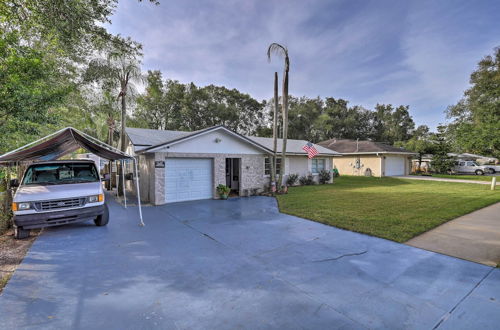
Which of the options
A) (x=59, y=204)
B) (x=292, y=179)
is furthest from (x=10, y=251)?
(x=292, y=179)

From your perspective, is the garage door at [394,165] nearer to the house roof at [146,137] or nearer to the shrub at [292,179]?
the shrub at [292,179]

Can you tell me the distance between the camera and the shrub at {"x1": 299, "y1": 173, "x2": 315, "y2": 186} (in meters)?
16.9

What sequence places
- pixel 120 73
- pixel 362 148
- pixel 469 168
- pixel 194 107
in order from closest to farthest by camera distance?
pixel 120 73 < pixel 362 148 < pixel 469 168 < pixel 194 107

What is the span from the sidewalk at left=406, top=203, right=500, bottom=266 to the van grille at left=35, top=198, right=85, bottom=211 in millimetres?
8234

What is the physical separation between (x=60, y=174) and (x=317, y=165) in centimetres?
1615

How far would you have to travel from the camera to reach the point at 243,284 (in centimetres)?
348

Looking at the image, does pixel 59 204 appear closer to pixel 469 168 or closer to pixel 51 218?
pixel 51 218

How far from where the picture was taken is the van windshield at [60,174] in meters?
6.07

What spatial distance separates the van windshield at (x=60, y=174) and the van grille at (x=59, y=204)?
31.7 inches

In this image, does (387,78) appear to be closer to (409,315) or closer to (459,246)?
(459,246)

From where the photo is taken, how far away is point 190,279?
3633 mm

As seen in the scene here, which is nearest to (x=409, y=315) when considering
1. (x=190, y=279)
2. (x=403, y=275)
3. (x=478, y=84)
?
(x=403, y=275)

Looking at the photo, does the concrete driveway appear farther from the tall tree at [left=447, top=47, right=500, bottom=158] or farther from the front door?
the tall tree at [left=447, top=47, right=500, bottom=158]

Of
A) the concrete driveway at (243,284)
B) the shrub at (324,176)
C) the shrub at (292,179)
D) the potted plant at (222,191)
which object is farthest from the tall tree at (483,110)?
the potted plant at (222,191)
